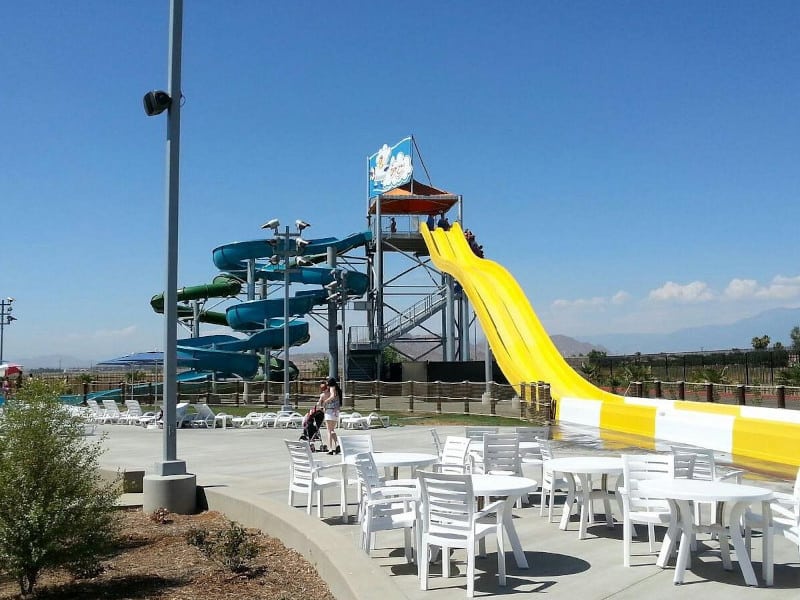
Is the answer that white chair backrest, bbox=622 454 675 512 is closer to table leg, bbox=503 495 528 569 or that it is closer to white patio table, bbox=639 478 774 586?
white patio table, bbox=639 478 774 586

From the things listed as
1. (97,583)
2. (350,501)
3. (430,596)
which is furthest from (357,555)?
(350,501)

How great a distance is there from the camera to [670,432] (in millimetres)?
17938

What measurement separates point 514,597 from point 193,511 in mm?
4688

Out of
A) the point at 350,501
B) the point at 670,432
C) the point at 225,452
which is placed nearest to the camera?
the point at 350,501

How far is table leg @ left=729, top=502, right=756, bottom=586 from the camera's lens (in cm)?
604

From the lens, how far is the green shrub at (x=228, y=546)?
6.39 metres

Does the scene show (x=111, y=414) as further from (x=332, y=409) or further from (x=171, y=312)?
(x=171, y=312)

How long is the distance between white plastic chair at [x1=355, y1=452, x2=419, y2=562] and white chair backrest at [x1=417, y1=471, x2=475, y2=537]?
0.49 meters

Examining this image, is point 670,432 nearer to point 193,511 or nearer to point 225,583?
point 193,511

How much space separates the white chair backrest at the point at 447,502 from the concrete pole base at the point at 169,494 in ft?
12.9

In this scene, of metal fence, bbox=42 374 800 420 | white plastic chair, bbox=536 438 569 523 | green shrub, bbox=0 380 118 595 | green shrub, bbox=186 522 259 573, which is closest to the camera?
green shrub, bbox=0 380 118 595

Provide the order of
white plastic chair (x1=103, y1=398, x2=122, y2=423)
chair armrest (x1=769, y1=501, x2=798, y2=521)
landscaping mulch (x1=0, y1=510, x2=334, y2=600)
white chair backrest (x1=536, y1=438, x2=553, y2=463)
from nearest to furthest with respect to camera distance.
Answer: landscaping mulch (x1=0, y1=510, x2=334, y2=600) → chair armrest (x1=769, y1=501, x2=798, y2=521) → white chair backrest (x1=536, y1=438, x2=553, y2=463) → white plastic chair (x1=103, y1=398, x2=122, y2=423)

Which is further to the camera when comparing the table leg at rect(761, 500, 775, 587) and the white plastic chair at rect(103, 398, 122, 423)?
the white plastic chair at rect(103, 398, 122, 423)

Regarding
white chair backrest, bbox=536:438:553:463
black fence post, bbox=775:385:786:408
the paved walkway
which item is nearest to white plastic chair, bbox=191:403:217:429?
the paved walkway
